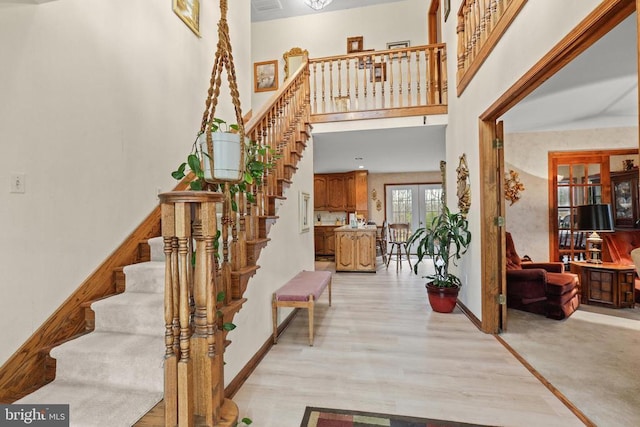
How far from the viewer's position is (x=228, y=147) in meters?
1.56

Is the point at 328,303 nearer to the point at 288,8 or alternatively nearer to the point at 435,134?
the point at 435,134

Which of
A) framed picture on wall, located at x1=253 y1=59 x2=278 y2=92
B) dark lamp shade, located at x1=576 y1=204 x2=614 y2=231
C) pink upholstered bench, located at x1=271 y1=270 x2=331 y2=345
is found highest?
framed picture on wall, located at x1=253 y1=59 x2=278 y2=92

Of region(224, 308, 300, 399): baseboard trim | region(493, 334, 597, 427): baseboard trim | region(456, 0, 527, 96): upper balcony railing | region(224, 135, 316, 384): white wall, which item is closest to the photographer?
region(493, 334, 597, 427): baseboard trim

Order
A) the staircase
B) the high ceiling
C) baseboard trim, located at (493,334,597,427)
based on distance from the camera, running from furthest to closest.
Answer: the high ceiling
baseboard trim, located at (493,334,597,427)
the staircase

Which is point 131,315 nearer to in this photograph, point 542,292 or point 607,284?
point 542,292

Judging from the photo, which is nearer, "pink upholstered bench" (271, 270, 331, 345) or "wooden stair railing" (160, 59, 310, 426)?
"wooden stair railing" (160, 59, 310, 426)

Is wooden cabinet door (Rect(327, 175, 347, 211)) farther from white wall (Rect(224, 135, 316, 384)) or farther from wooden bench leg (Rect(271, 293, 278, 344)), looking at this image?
wooden bench leg (Rect(271, 293, 278, 344))

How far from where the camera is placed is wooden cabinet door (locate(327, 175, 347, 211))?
28.6ft

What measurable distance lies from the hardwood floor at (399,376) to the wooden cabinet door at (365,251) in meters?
2.77

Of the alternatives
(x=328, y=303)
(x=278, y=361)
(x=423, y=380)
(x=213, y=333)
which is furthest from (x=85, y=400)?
(x=328, y=303)

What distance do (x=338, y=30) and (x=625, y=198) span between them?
5.96 metres

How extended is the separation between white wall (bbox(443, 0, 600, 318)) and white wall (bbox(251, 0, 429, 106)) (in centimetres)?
195

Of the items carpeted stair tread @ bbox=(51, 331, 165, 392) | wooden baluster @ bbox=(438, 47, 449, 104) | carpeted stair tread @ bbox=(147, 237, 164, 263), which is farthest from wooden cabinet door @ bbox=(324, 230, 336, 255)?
carpeted stair tread @ bbox=(51, 331, 165, 392)

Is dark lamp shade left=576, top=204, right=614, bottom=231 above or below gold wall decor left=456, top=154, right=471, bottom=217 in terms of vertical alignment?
below
